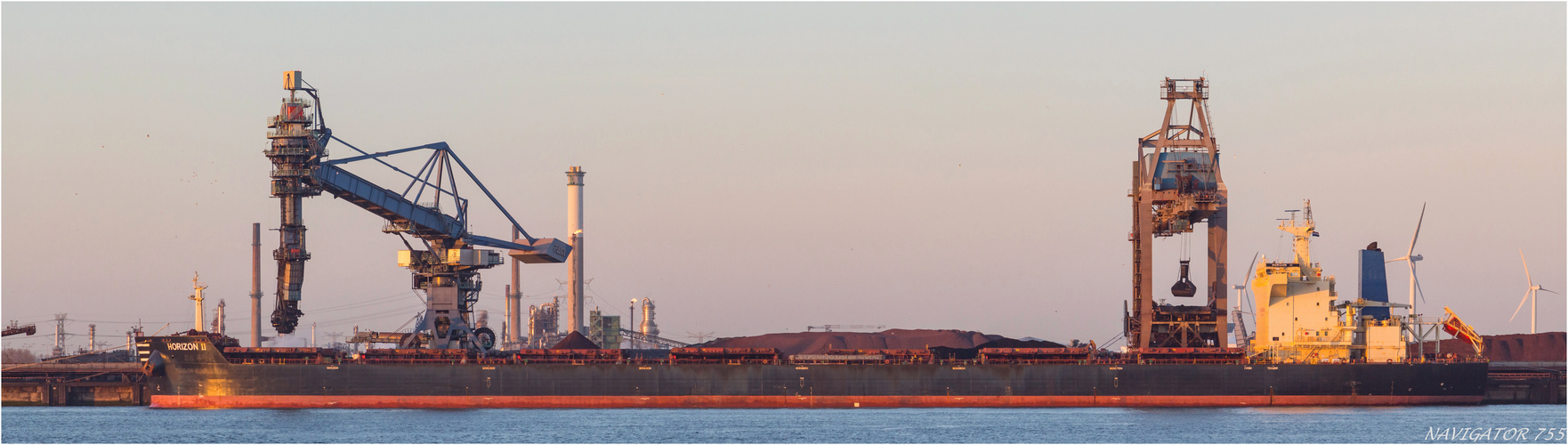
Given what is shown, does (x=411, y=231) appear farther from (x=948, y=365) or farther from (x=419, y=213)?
(x=948, y=365)

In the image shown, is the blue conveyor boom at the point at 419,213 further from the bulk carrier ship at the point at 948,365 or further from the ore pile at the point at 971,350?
the ore pile at the point at 971,350

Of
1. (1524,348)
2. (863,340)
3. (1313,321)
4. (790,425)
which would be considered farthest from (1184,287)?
(863,340)

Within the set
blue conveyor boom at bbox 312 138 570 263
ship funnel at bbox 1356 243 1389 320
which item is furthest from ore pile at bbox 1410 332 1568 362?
blue conveyor boom at bbox 312 138 570 263

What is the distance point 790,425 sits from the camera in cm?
6047

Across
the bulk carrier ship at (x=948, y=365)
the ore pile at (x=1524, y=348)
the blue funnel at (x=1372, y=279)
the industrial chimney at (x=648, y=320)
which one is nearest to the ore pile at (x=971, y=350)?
the bulk carrier ship at (x=948, y=365)

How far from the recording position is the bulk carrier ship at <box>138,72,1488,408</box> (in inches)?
2702

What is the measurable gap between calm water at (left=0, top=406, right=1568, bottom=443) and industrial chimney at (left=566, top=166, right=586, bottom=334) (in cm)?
5914

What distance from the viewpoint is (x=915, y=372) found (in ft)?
230

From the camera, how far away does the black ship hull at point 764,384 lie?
68562 millimetres

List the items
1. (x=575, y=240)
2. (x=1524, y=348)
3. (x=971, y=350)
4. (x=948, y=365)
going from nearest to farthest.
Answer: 1. (x=948, y=365)
2. (x=971, y=350)
3. (x=1524, y=348)
4. (x=575, y=240)

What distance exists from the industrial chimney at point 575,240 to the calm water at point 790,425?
59144 mm

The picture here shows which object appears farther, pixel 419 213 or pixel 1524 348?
pixel 1524 348

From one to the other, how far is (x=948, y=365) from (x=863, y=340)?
216ft

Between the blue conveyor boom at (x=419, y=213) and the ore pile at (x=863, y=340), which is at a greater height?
the blue conveyor boom at (x=419, y=213)
